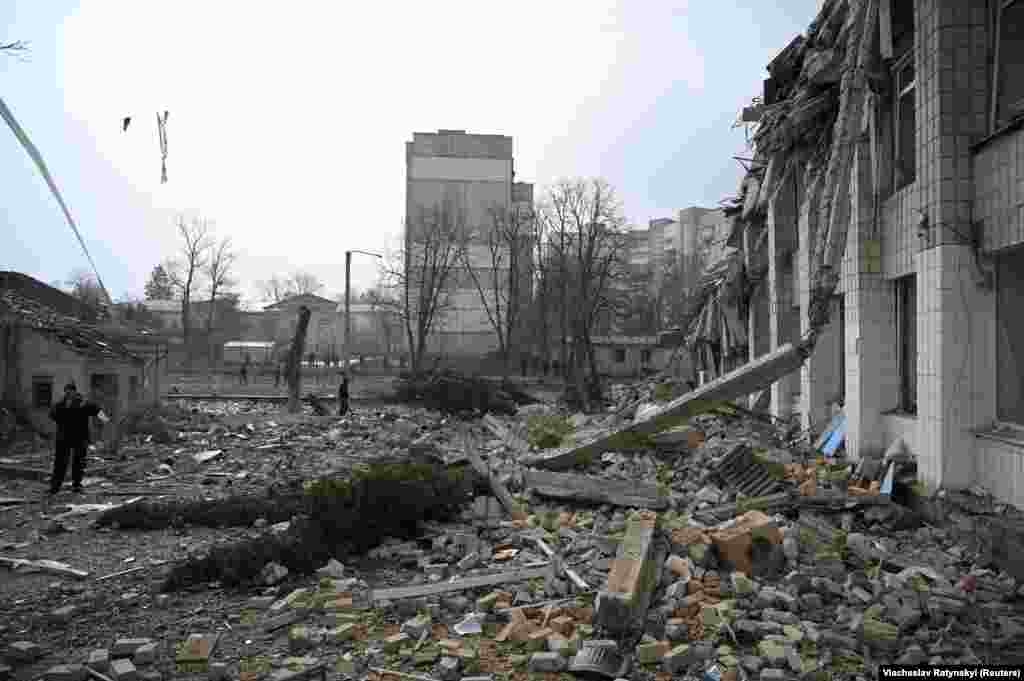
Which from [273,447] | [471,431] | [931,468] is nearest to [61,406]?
[273,447]

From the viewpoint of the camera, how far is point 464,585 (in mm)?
5977

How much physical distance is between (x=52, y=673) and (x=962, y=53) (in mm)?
9276

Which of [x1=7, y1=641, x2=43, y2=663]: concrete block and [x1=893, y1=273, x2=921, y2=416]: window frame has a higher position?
[x1=893, y1=273, x2=921, y2=416]: window frame

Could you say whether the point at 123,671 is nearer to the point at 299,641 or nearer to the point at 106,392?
the point at 299,641

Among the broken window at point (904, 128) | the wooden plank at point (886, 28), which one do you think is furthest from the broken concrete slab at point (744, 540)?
the wooden plank at point (886, 28)

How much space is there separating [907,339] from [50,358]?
18296mm

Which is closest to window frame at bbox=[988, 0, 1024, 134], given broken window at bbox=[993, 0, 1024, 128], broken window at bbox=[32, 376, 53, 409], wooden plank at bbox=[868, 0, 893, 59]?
broken window at bbox=[993, 0, 1024, 128]

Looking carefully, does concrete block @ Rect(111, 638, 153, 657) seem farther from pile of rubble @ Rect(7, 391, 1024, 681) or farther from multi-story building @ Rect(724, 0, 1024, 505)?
multi-story building @ Rect(724, 0, 1024, 505)

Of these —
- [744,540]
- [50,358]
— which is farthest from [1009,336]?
[50,358]

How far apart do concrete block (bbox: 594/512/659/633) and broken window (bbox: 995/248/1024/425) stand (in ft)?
12.1

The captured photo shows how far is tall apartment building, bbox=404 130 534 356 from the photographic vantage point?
57844 mm

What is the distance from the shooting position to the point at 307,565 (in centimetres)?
662

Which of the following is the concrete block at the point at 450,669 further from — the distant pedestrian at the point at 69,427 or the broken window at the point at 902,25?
the distant pedestrian at the point at 69,427

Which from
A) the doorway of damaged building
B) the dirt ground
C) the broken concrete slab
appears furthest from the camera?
the doorway of damaged building
